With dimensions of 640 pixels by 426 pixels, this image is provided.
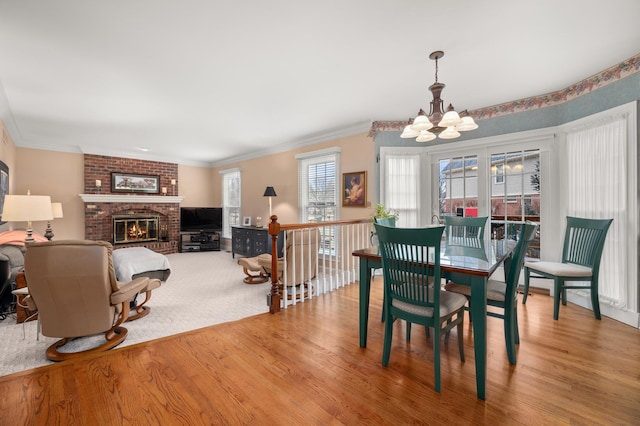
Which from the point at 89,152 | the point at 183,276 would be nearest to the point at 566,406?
the point at 183,276

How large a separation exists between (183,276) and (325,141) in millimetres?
3658

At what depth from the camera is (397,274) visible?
2.04 meters

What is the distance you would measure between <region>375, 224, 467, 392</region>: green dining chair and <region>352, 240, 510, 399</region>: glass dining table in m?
0.17

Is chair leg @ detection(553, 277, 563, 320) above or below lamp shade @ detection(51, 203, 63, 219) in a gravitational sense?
below

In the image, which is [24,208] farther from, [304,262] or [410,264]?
[410,264]

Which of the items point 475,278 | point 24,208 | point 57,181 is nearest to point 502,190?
point 475,278

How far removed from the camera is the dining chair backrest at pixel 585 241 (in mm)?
2994

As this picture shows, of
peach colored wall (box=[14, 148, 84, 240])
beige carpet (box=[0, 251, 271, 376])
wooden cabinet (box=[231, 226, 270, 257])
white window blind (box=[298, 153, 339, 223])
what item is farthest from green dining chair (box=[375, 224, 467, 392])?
peach colored wall (box=[14, 148, 84, 240])

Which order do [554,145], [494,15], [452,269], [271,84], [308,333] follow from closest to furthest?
[452,269] < [494,15] < [308,333] < [271,84] < [554,145]

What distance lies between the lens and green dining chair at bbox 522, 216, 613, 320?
300 centimetres

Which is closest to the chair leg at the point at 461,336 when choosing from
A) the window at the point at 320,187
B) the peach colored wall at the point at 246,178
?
the peach colored wall at the point at 246,178

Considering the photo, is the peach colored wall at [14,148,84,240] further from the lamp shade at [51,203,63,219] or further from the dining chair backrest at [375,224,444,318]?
the dining chair backrest at [375,224,444,318]

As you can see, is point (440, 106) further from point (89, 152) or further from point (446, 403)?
point (89, 152)

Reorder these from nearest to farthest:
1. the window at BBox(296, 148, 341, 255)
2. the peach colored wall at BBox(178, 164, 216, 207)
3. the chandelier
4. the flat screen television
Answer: the chandelier
the window at BBox(296, 148, 341, 255)
the flat screen television
the peach colored wall at BBox(178, 164, 216, 207)
